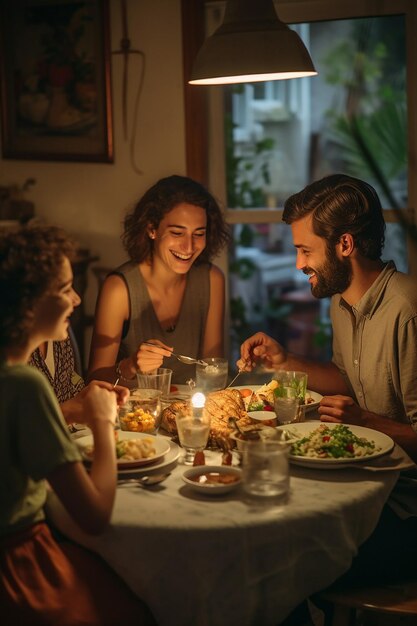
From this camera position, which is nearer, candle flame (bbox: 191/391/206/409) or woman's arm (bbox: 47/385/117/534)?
woman's arm (bbox: 47/385/117/534)

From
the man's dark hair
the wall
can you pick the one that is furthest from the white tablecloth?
the wall

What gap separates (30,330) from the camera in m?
1.82

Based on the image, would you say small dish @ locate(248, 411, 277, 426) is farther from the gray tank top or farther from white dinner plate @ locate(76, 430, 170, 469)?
the gray tank top

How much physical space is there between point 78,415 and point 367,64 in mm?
3773

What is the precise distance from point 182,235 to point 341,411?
4.05 feet

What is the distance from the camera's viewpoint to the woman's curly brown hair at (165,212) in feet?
11.1

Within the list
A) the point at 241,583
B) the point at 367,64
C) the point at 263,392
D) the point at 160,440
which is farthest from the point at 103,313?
the point at 367,64

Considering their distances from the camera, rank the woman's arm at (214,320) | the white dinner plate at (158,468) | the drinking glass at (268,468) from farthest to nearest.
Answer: the woman's arm at (214,320)
the white dinner plate at (158,468)
the drinking glass at (268,468)

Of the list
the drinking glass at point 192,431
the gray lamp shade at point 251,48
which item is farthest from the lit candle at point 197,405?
the gray lamp shade at point 251,48

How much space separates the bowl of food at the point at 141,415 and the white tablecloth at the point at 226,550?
42cm

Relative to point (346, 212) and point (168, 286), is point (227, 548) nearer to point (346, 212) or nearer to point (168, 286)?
point (346, 212)

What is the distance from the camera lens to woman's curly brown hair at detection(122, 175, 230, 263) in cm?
338

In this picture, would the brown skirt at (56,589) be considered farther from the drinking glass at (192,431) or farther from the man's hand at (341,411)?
the man's hand at (341,411)

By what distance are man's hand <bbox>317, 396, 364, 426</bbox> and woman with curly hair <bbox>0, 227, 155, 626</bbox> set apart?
71 centimetres
